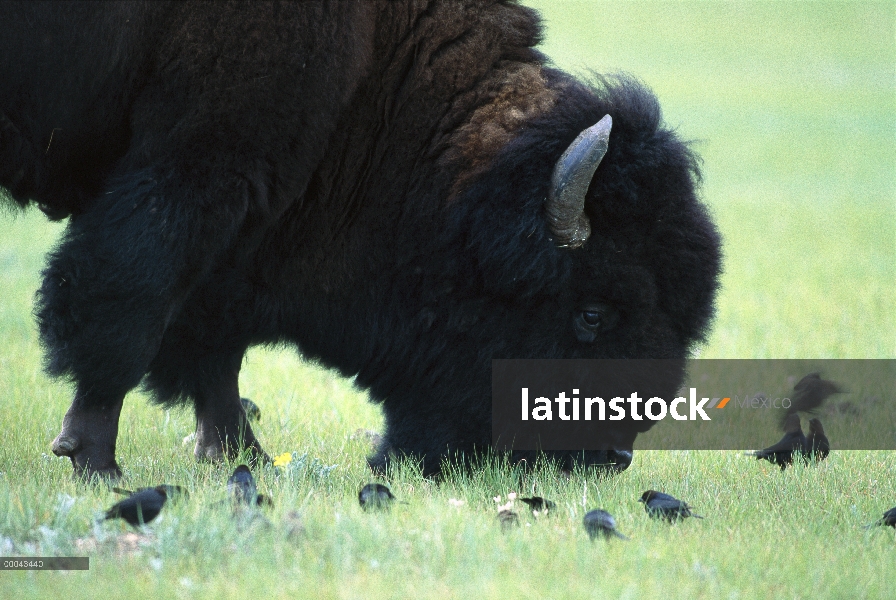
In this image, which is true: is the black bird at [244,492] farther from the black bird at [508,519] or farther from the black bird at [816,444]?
the black bird at [816,444]

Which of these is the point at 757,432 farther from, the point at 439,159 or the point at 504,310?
the point at 439,159

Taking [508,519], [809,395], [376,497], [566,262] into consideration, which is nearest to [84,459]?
[376,497]

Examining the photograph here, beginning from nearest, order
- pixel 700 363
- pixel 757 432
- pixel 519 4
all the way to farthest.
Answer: pixel 519 4 < pixel 757 432 < pixel 700 363

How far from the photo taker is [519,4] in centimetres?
523

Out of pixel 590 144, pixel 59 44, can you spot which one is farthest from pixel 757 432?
pixel 59 44

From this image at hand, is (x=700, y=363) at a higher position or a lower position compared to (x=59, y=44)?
lower

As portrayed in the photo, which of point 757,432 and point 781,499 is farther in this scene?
point 757,432

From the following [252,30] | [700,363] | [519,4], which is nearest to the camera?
[252,30]

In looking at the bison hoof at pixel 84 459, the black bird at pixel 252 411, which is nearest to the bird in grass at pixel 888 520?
the bison hoof at pixel 84 459

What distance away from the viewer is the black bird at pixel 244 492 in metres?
4.15

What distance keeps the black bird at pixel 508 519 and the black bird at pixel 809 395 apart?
9.58 feet

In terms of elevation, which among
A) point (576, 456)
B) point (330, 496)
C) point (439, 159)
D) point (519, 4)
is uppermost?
point (519, 4)

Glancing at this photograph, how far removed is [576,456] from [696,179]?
142 centimetres

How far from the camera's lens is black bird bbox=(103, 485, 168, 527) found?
3846 millimetres
